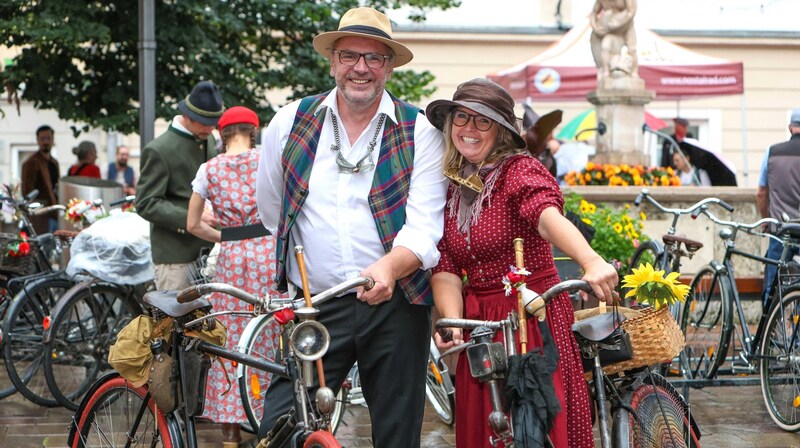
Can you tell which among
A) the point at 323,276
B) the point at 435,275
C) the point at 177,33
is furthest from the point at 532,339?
the point at 177,33

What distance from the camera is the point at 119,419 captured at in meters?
4.78

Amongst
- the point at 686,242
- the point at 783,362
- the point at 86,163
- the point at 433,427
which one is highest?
the point at 86,163

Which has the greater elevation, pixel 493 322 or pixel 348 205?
pixel 348 205

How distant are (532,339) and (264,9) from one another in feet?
29.7

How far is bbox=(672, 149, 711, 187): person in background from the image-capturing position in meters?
16.0

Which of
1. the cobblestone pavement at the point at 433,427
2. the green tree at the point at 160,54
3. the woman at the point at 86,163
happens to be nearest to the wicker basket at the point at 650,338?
the cobblestone pavement at the point at 433,427

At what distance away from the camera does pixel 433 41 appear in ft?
83.4

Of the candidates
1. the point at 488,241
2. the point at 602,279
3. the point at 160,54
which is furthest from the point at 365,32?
the point at 160,54

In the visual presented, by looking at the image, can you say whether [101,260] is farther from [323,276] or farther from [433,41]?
[433,41]

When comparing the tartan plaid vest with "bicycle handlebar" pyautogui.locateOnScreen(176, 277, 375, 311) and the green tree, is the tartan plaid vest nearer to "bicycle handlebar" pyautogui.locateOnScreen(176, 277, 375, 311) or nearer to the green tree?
"bicycle handlebar" pyautogui.locateOnScreen(176, 277, 375, 311)

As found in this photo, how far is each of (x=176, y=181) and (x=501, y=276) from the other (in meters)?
3.35

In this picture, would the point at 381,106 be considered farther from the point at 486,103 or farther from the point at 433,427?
the point at 433,427

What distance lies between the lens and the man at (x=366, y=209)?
14.0 ft

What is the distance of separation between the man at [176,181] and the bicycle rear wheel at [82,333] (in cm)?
87
